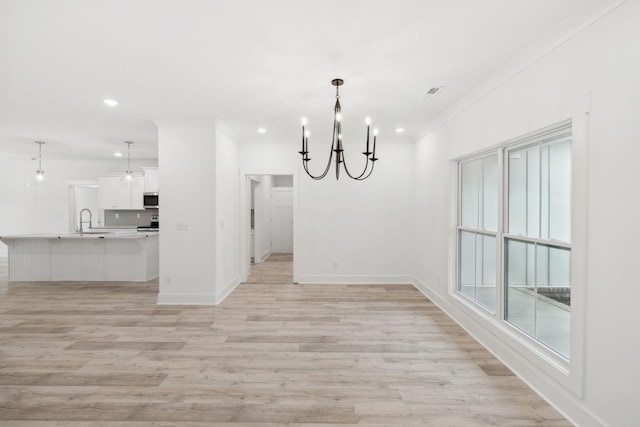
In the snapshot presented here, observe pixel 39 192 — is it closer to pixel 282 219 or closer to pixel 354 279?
pixel 282 219

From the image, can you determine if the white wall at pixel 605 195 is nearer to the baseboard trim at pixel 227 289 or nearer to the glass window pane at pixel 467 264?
the glass window pane at pixel 467 264

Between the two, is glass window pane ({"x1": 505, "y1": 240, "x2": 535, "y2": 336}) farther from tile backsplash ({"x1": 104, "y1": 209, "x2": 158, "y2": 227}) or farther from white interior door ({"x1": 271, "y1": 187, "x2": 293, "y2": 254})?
tile backsplash ({"x1": 104, "y1": 209, "x2": 158, "y2": 227})

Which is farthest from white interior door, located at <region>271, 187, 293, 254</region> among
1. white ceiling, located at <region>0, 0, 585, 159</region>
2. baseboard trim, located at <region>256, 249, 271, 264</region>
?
white ceiling, located at <region>0, 0, 585, 159</region>

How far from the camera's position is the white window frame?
2029mm

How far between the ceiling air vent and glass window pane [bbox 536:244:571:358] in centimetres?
186

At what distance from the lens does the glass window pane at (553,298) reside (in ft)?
8.00

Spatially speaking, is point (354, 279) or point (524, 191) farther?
point (354, 279)

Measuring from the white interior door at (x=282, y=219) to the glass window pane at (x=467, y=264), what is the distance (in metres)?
6.22

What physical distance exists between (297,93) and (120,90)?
1.89m

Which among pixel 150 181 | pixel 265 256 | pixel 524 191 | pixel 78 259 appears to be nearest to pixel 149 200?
pixel 150 181

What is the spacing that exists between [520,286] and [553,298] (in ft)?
0.99

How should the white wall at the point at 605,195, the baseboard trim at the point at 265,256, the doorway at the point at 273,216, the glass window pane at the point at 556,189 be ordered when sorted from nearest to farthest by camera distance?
1. the white wall at the point at 605,195
2. the glass window pane at the point at 556,189
3. the baseboard trim at the point at 265,256
4. the doorway at the point at 273,216

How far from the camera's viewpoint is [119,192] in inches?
307

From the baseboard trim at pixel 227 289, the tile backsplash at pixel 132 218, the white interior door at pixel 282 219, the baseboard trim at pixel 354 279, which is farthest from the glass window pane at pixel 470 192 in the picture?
the tile backsplash at pixel 132 218
